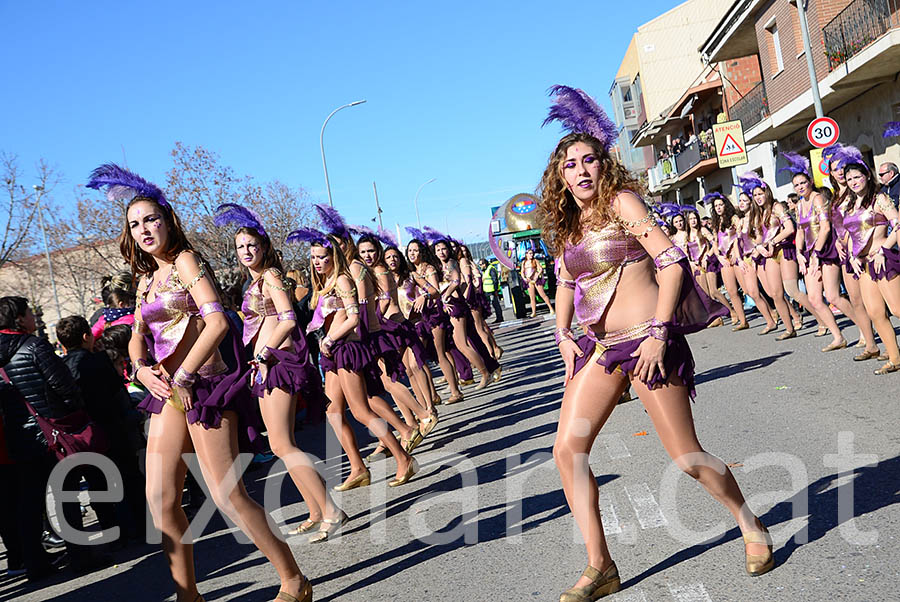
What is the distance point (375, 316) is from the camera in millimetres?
7781

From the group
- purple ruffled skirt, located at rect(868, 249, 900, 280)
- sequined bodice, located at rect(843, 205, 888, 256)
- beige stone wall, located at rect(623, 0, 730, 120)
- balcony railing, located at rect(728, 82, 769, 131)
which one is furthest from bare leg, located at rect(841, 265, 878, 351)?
beige stone wall, located at rect(623, 0, 730, 120)

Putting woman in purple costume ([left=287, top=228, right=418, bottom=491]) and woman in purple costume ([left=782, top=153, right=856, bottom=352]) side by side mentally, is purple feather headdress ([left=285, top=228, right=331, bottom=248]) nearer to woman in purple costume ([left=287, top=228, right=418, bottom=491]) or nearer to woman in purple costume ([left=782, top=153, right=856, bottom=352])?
woman in purple costume ([left=287, top=228, right=418, bottom=491])

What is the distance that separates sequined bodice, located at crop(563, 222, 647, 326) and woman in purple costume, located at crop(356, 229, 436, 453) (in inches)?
137

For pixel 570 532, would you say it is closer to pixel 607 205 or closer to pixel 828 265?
pixel 607 205

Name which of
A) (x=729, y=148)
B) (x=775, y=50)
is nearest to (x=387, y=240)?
(x=775, y=50)

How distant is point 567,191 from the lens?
4242mm

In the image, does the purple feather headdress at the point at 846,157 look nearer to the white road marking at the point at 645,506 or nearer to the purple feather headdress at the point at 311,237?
the white road marking at the point at 645,506

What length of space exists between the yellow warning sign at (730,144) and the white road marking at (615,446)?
2476cm

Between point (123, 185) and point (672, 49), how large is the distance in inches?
2121

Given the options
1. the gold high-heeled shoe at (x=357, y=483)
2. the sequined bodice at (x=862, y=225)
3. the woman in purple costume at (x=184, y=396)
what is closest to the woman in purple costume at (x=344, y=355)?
the gold high-heeled shoe at (x=357, y=483)

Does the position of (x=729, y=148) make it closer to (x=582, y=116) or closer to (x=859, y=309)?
(x=859, y=309)

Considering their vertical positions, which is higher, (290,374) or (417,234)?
(417,234)

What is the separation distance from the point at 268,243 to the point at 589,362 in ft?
9.17

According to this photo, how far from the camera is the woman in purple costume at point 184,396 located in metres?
4.28
